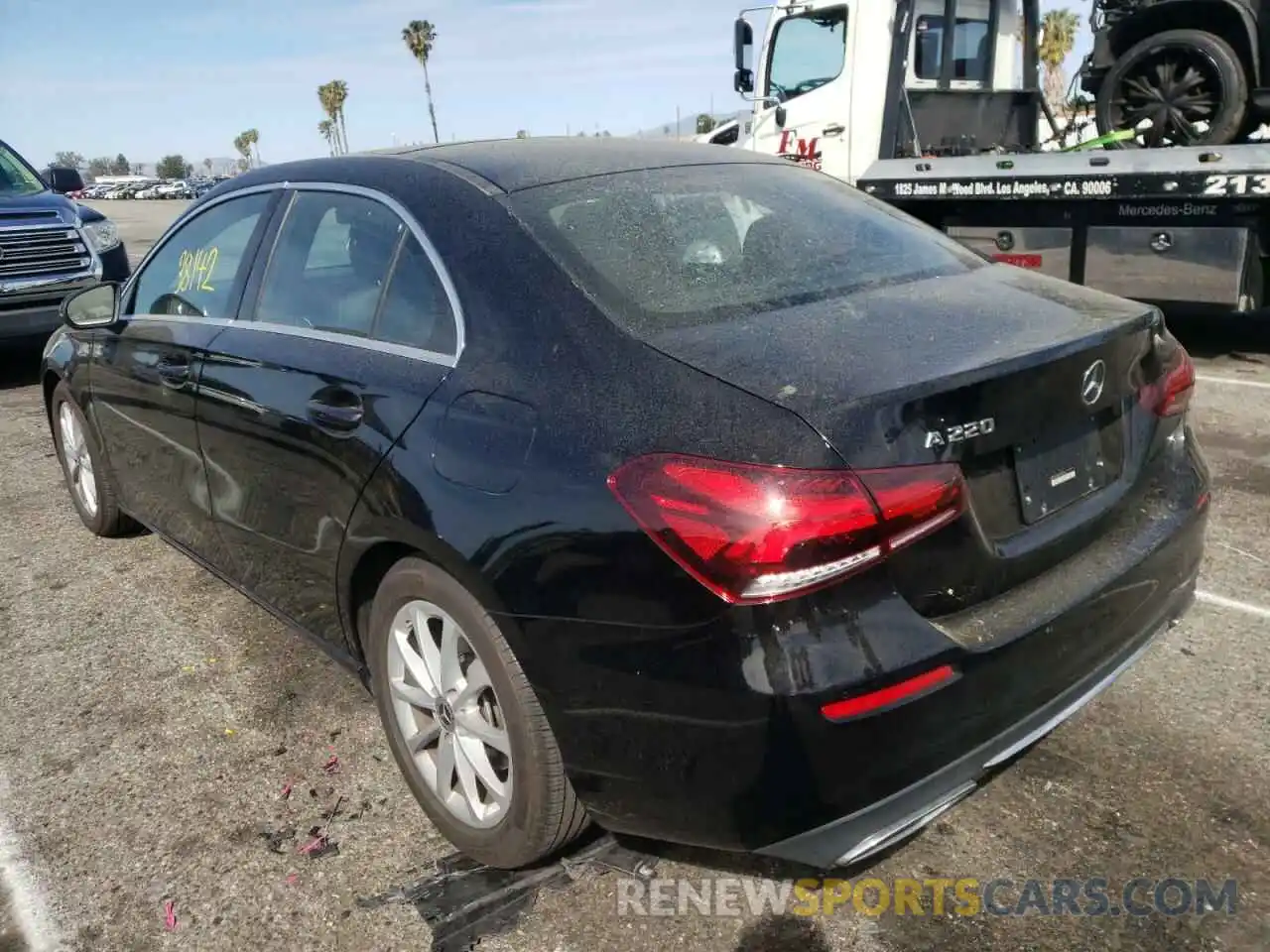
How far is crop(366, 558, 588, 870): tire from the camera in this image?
228 centimetres

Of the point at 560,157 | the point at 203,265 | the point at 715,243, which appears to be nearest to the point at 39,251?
the point at 203,265

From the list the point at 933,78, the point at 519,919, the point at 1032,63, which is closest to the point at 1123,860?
the point at 519,919

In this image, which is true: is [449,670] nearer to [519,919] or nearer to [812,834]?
[519,919]

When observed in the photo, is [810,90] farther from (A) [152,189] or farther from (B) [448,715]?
(A) [152,189]

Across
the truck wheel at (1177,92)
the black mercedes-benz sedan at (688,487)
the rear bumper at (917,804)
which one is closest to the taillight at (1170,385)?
the black mercedes-benz sedan at (688,487)

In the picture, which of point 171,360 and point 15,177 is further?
point 15,177

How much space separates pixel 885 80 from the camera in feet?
27.1

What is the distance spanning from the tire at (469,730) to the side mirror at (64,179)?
9.51 m

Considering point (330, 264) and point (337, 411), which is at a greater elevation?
point (330, 264)

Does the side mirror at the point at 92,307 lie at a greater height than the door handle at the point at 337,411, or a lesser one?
greater

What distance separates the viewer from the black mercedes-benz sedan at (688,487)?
6.38ft

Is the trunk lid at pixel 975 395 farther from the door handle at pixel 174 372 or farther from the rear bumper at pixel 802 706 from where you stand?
the door handle at pixel 174 372

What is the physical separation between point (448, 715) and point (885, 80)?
717 cm

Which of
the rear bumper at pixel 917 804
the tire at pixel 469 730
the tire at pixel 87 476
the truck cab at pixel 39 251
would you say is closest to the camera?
the rear bumper at pixel 917 804
